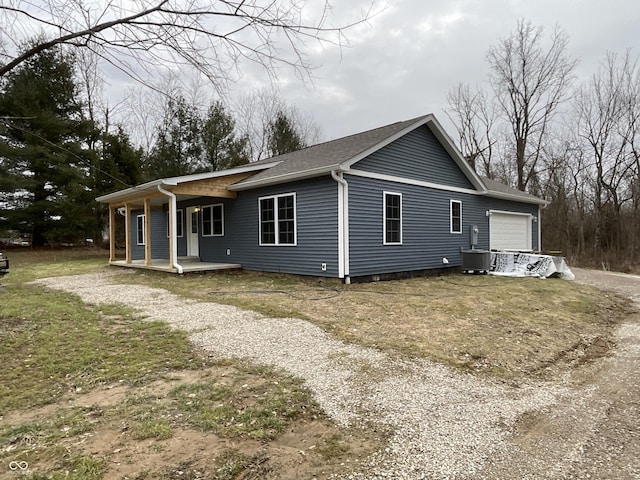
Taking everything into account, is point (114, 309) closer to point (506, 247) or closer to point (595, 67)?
point (506, 247)

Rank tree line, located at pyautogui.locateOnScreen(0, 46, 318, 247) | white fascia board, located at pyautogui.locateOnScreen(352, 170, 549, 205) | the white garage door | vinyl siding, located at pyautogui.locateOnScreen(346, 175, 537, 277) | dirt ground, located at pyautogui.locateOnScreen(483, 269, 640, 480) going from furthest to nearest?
tree line, located at pyautogui.locateOnScreen(0, 46, 318, 247) → the white garage door → white fascia board, located at pyautogui.locateOnScreen(352, 170, 549, 205) → vinyl siding, located at pyautogui.locateOnScreen(346, 175, 537, 277) → dirt ground, located at pyautogui.locateOnScreen(483, 269, 640, 480)

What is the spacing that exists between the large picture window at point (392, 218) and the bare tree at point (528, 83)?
16.3 meters

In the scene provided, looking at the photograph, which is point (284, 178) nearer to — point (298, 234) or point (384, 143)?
point (298, 234)

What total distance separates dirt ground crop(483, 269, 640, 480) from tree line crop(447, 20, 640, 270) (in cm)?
2071

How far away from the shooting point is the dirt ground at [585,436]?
228 cm

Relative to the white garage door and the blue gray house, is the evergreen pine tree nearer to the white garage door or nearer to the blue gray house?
the blue gray house

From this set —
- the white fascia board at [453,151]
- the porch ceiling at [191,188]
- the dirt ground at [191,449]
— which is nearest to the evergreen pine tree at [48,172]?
the porch ceiling at [191,188]

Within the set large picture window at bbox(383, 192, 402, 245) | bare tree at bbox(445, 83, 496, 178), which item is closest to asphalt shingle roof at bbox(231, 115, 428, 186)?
large picture window at bbox(383, 192, 402, 245)

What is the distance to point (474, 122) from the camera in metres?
26.3

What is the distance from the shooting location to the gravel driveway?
2334 millimetres

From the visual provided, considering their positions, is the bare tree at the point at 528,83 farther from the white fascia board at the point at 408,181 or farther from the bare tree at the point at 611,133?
the white fascia board at the point at 408,181

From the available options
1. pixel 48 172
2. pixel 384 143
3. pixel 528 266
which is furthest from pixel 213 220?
pixel 48 172

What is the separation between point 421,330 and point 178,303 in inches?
175

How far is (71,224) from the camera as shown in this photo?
68.2 feet
